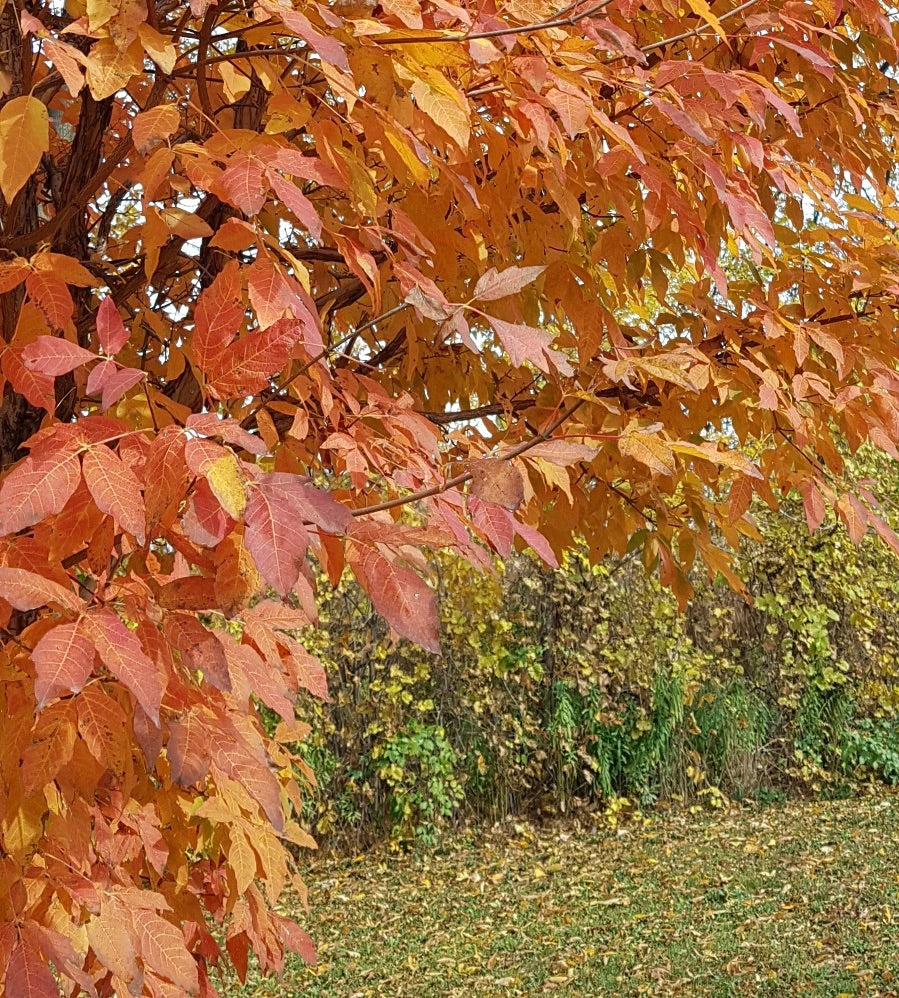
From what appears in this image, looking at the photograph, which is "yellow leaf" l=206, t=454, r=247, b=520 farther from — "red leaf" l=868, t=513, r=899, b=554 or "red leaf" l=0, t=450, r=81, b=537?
"red leaf" l=868, t=513, r=899, b=554

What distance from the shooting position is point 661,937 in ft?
18.3

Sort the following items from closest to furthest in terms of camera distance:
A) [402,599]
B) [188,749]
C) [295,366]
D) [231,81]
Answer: [402,599]
[188,749]
[231,81]
[295,366]

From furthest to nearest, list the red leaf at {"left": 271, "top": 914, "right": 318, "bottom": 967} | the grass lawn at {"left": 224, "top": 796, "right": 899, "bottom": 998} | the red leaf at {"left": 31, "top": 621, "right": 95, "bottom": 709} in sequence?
the grass lawn at {"left": 224, "top": 796, "right": 899, "bottom": 998} → the red leaf at {"left": 271, "top": 914, "right": 318, "bottom": 967} → the red leaf at {"left": 31, "top": 621, "right": 95, "bottom": 709}

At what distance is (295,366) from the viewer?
1784 millimetres

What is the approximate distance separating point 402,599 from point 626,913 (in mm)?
5495

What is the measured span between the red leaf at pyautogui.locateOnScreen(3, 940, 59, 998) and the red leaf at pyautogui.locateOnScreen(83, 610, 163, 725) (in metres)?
Result: 0.37

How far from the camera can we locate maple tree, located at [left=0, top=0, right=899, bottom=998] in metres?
1.09

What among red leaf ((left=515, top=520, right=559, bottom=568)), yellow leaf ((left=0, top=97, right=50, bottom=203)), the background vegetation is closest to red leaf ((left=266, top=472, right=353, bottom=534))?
red leaf ((left=515, top=520, right=559, bottom=568))

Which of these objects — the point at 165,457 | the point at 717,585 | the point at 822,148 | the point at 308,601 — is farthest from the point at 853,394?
the point at 717,585

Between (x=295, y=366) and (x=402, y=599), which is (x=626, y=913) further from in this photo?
(x=402, y=599)

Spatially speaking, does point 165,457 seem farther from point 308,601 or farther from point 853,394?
point 853,394

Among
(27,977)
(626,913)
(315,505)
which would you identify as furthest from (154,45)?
(626,913)

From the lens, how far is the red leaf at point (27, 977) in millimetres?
1089

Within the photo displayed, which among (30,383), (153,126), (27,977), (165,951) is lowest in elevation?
(165,951)
